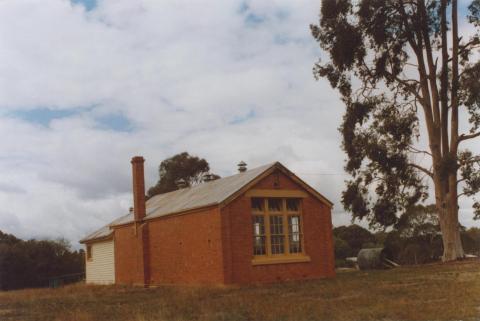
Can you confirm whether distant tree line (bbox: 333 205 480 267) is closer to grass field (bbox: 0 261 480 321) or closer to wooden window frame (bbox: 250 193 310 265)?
wooden window frame (bbox: 250 193 310 265)

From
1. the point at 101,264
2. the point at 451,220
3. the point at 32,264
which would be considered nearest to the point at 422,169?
the point at 451,220

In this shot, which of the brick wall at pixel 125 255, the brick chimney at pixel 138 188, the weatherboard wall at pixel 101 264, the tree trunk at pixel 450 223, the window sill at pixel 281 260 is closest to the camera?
the window sill at pixel 281 260

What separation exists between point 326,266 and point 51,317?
12.7 meters

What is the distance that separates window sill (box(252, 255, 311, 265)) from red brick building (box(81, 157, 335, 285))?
1.5 inches

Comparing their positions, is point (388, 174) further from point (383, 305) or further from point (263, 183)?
point (383, 305)

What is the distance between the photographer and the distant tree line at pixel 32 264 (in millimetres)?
42312

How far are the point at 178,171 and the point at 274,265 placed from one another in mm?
37225

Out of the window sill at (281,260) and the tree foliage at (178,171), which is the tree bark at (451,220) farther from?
the tree foliage at (178,171)

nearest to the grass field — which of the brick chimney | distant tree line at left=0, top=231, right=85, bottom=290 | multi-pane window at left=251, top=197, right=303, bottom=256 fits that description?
multi-pane window at left=251, top=197, right=303, bottom=256

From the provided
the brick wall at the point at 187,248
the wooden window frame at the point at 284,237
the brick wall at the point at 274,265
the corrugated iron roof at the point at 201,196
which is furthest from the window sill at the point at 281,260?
the corrugated iron roof at the point at 201,196

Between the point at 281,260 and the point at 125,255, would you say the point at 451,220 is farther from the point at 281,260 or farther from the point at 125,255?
the point at 125,255

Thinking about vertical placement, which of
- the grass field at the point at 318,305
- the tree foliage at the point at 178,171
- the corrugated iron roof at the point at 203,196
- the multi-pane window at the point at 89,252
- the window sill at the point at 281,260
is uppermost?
the tree foliage at the point at 178,171

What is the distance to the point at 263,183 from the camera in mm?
21391

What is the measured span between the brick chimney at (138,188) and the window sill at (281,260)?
25.8ft
